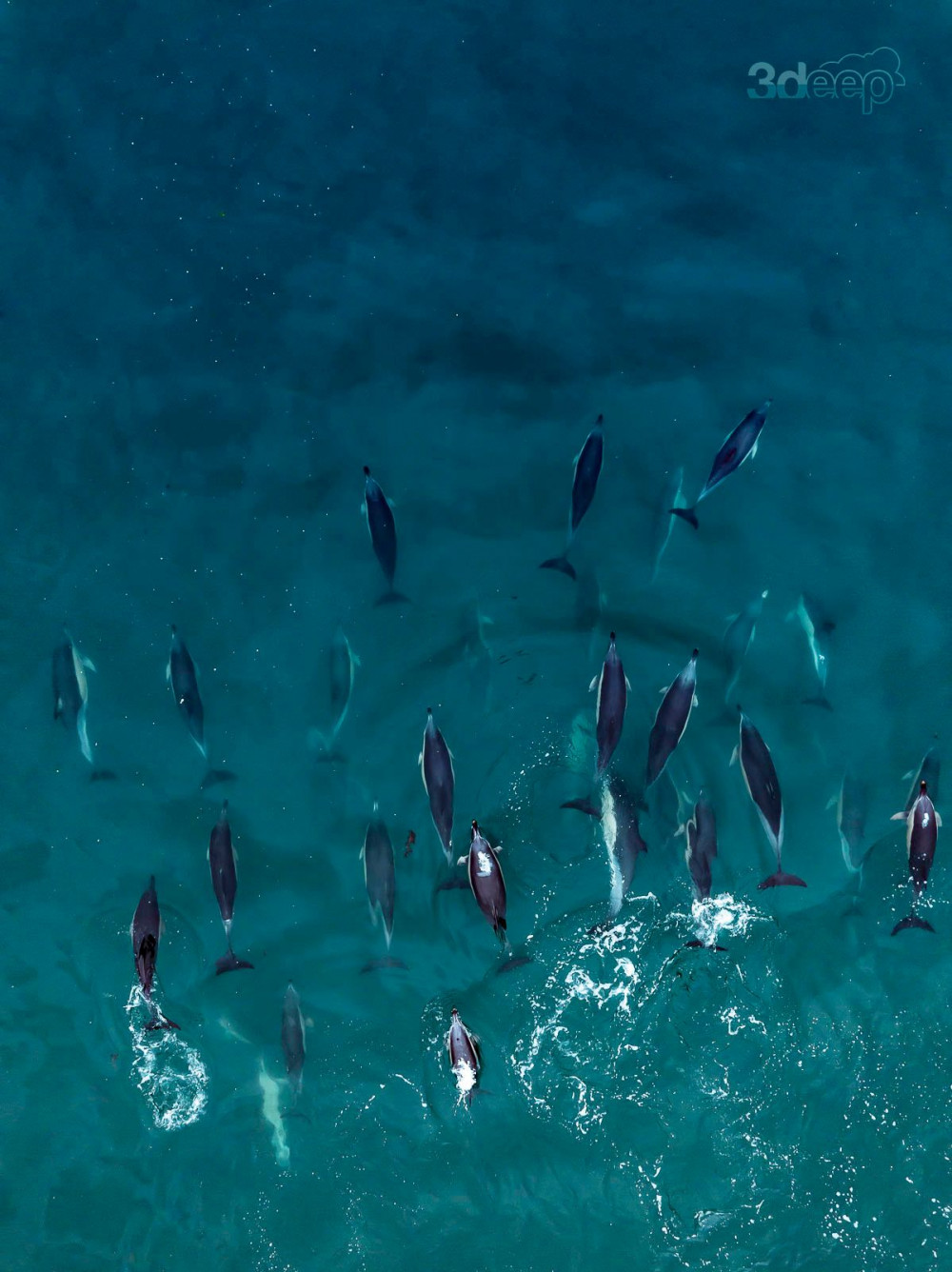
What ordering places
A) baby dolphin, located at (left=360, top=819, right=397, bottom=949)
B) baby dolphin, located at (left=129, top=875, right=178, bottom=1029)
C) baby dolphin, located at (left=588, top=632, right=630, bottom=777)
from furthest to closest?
baby dolphin, located at (left=360, top=819, right=397, bottom=949), baby dolphin, located at (left=588, top=632, right=630, bottom=777), baby dolphin, located at (left=129, top=875, right=178, bottom=1029)

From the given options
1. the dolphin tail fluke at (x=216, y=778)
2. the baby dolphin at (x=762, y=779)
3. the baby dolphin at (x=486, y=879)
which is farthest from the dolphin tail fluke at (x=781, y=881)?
the dolphin tail fluke at (x=216, y=778)

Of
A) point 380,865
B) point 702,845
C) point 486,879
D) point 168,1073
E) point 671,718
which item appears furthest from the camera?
point 168,1073

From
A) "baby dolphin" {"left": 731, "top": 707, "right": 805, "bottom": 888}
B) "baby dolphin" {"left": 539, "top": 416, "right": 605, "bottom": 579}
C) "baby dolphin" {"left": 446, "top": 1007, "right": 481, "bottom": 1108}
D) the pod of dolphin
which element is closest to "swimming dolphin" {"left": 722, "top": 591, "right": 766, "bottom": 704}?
the pod of dolphin

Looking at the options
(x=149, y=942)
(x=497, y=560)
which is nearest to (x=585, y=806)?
(x=497, y=560)

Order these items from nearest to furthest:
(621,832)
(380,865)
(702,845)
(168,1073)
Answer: (702,845), (380,865), (621,832), (168,1073)

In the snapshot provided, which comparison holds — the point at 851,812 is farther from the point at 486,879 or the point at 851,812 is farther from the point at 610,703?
the point at 486,879

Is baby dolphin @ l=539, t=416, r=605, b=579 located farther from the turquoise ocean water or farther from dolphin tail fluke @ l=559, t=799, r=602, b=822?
dolphin tail fluke @ l=559, t=799, r=602, b=822
